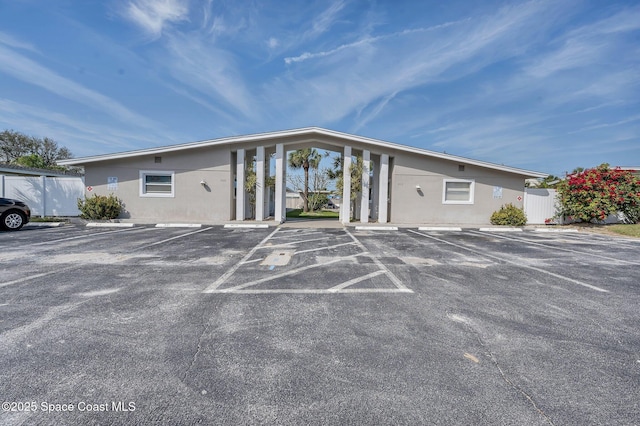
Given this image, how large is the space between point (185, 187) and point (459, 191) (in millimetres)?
14475

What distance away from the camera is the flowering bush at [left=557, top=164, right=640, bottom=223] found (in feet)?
43.5

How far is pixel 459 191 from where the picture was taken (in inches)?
585

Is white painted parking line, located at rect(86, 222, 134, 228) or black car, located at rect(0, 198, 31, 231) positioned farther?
white painted parking line, located at rect(86, 222, 134, 228)

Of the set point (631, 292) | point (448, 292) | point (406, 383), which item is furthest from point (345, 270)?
point (631, 292)

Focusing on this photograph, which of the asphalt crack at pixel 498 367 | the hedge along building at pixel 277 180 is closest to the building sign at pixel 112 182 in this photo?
the hedge along building at pixel 277 180

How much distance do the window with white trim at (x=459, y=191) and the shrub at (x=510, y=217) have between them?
1.53m

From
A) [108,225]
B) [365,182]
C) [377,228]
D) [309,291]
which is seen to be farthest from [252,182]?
[309,291]

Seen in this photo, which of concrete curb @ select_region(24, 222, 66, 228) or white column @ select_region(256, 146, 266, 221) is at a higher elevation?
white column @ select_region(256, 146, 266, 221)

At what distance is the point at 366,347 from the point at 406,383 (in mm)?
558

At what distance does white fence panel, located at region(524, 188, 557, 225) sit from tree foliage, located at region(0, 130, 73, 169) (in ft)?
157

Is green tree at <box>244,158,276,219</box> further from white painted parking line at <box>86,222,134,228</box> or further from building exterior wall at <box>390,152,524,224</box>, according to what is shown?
building exterior wall at <box>390,152,524,224</box>

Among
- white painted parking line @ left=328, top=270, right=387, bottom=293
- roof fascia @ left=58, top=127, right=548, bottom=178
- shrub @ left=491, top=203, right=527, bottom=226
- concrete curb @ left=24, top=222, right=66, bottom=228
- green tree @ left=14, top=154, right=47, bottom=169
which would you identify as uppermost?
green tree @ left=14, top=154, right=47, bottom=169

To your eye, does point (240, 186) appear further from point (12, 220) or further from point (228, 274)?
point (228, 274)

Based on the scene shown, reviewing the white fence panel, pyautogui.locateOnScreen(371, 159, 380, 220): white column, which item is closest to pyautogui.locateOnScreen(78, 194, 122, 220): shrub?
pyautogui.locateOnScreen(371, 159, 380, 220): white column
